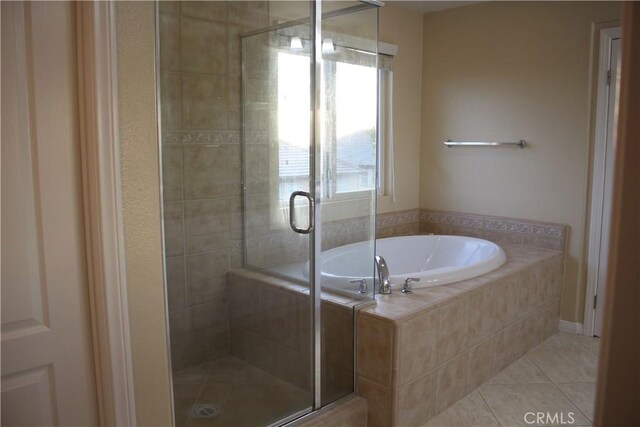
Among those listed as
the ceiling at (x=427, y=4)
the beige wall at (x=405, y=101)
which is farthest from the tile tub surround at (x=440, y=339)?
the ceiling at (x=427, y=4)

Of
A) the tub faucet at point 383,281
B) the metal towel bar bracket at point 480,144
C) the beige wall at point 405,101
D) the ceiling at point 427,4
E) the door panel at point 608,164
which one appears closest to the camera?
the tub faucet at point 383,281

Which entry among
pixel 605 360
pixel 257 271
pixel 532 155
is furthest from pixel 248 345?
pixel 532 155

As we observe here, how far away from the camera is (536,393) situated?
9.30 feet

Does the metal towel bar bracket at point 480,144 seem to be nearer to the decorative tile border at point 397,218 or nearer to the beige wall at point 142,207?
the decorative tile border at point 397,218

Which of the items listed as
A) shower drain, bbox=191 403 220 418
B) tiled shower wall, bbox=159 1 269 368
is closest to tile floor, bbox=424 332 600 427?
shower drain, bbox=191 403 220 418

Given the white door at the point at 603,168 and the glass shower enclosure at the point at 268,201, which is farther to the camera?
the white door at the point at 603,168

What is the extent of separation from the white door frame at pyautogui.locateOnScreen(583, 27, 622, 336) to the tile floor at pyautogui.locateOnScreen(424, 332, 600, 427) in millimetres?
334

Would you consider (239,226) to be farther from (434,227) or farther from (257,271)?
(434,227)

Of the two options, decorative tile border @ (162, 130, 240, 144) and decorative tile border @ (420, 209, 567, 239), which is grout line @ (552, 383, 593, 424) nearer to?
decorative tile border @ (420, 209, 567, 239)

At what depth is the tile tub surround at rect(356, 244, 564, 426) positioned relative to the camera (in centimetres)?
239

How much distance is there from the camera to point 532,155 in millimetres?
3781

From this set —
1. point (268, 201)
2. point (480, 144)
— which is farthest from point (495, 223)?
point (268, 201)

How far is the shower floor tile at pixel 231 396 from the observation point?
2258 mm

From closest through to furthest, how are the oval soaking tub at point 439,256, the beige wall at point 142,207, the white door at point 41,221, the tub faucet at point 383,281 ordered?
1. the white door at point 41,221
2. the beige wall at point 142,207
3. the tub faucet at point 383,281
4. the oval soaking tub at point 439,256
